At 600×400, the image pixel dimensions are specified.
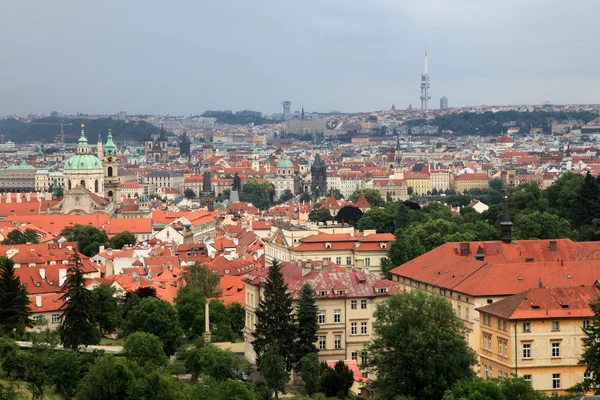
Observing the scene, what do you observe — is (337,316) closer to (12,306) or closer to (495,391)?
(12,306)

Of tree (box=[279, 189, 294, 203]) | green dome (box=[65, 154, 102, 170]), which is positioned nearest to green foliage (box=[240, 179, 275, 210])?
tree (box=[279, 189, 294, 203])

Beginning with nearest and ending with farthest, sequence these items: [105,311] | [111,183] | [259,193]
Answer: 1. [105,311]
2. [111,183]
3. [259,193]

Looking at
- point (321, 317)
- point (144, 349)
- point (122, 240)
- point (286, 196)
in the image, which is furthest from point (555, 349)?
point (286, 196)

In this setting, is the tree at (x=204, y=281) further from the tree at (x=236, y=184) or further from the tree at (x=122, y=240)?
the tree at (x=236, y=184)

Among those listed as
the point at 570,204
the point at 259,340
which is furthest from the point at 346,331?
the point at 570,204

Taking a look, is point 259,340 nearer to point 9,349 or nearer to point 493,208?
point 9,349

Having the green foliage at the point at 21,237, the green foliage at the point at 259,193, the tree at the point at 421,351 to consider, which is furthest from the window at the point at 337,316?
the green foliage at the point at 259,193

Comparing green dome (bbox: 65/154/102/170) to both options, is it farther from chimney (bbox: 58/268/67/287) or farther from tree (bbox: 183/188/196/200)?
chimney (bbox: 58/268/67/287)
